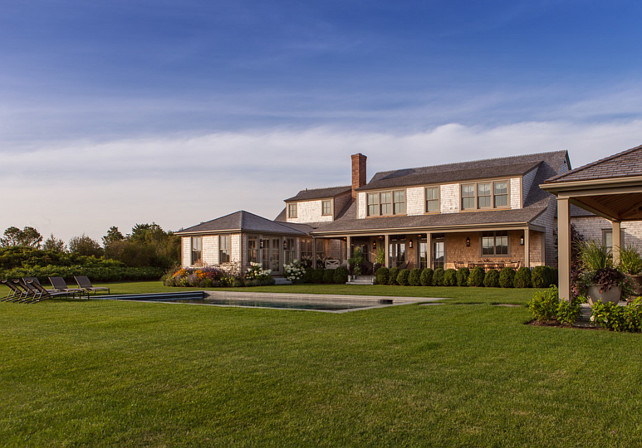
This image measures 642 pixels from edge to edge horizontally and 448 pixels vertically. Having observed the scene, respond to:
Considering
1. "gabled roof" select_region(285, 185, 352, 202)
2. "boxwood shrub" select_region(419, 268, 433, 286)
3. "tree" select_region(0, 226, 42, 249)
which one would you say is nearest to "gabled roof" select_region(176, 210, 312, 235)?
"gabled roof" select_region(285, 185, 352, 202)

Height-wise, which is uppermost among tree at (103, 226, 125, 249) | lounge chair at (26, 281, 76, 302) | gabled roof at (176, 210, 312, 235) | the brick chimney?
the brick chimney

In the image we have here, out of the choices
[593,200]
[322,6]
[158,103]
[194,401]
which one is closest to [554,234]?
[593,200]

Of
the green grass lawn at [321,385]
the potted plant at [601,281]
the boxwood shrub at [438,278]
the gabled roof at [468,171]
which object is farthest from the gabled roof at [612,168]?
the gabled roof at [468,171]

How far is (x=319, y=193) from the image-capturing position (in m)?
31.8

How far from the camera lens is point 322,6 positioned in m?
14.3

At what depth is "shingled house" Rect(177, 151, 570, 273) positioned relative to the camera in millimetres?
22266

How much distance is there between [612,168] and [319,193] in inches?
928

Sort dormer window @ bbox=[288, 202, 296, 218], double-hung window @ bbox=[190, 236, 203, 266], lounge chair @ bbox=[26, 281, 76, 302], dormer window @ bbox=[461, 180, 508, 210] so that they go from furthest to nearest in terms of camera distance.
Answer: dormer window @ bbox=[288, 202, 296, 218] < double-hung window @ bbox=[190, 236, 203, 266] < dormer window @ bbox=[461, 180, 508, 210] < lounge chair @ bbox=[26, 281, 76, 302]

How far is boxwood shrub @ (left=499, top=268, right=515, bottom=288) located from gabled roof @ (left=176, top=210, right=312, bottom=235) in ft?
35.6

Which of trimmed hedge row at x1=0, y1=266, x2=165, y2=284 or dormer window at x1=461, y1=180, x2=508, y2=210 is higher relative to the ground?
dormer window at x1=461, y1=180, x2=508, y2=210

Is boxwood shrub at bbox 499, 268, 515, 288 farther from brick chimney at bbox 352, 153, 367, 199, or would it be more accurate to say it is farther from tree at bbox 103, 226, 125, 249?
tree at bbox 103, 226, 125, 249

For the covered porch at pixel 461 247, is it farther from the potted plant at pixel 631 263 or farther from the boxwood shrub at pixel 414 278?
the potted plant at pixel 631 263

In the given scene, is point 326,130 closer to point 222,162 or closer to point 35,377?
point 222,162

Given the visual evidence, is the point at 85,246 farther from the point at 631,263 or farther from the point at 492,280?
the point at 631,263
